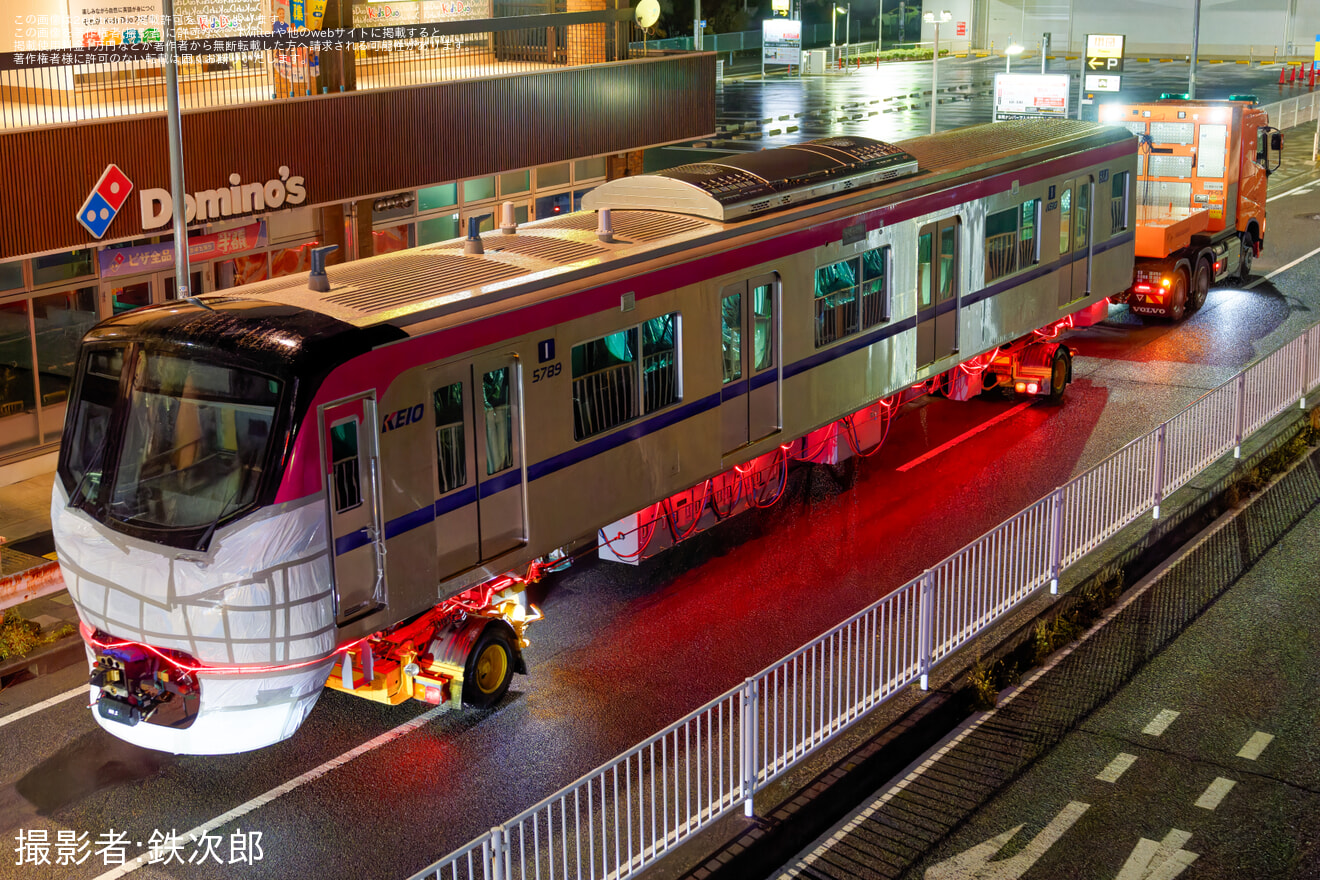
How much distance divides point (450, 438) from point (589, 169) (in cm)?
1487

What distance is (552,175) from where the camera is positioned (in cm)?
2366

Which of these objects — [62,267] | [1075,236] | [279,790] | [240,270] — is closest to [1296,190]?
[1075,236]

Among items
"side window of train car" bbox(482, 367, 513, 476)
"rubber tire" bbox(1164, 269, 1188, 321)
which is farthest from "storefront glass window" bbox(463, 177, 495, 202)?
"side window of train car" bbox(482, 367, 513, 476)

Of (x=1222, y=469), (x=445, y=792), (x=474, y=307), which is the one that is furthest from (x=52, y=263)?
(x=1222, y=469)

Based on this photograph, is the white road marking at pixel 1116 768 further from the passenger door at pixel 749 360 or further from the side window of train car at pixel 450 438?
the side window of train car at pixel 450 438

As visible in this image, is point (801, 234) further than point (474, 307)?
Yes

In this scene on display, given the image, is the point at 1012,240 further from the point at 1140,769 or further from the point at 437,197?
the point at 1140,769

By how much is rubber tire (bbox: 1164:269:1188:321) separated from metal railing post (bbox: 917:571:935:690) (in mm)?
12834

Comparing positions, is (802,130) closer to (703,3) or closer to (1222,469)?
(1222,469)

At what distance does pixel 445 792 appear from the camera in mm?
10070

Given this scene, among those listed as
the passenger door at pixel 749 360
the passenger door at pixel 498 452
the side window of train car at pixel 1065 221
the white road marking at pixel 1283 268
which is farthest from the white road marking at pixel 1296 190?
the passenger door at pixel 498 452

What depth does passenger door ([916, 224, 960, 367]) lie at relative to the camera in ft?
52.0

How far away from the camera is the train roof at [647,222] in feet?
34.7

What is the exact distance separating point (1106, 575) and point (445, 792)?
6365 mm
